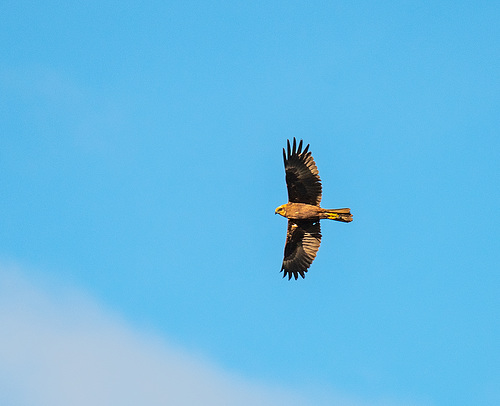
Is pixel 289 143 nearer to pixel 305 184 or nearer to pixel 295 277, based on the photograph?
pixel 305 184

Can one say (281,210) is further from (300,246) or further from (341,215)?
(341,215)

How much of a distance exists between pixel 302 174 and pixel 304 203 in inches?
46.0

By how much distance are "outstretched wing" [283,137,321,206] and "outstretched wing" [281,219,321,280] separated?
1.28 m

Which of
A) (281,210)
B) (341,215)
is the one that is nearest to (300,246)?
(281,210)

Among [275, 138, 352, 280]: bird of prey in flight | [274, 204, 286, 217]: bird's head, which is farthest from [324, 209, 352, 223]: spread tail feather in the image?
[274, 204, 286, 217]: bird's head

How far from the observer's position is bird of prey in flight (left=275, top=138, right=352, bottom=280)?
30.8m

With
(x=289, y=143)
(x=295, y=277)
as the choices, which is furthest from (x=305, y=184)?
(x=295, y=277)

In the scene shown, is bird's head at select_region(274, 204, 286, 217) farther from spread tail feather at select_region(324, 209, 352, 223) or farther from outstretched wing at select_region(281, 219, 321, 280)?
spread tail feather at select_region(324, 209, 352, 223)

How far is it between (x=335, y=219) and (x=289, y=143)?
3287 millimetres

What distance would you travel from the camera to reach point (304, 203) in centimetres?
3131

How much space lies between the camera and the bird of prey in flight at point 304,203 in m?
30.8

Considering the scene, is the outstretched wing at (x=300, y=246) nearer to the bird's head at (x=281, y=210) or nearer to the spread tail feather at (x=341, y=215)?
the bird's head at (x=281, y=210)

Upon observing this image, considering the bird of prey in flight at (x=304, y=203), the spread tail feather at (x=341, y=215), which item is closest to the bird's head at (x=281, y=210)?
the bird of prey in flight at (x=304, y=203)

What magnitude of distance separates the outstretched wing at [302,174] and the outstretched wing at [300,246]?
128cm
